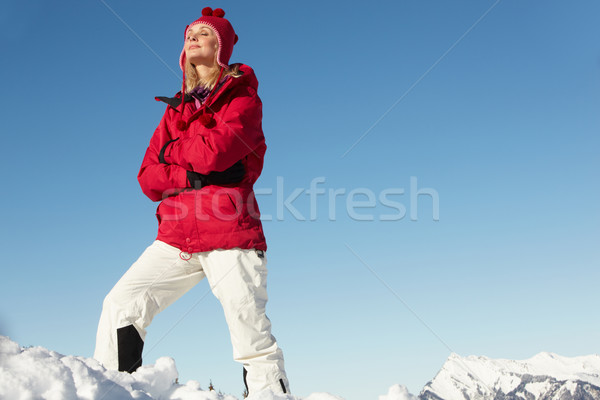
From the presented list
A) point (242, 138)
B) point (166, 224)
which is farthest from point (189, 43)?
point (166, 224)

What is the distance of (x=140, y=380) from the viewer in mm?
2656

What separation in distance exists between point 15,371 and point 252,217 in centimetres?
217

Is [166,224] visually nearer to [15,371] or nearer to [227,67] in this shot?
[227,67]

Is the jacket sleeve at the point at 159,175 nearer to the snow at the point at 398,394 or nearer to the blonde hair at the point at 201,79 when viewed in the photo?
the blonde hair at the point at 201,79

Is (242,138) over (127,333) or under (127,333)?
over

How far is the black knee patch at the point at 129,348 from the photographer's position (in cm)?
362

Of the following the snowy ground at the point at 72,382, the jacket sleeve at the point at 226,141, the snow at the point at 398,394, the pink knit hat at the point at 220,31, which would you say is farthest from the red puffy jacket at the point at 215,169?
the snow at the point at 398,394

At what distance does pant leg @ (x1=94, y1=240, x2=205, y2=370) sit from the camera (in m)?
3.65

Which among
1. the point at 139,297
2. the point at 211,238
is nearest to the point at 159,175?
the point at 211,238

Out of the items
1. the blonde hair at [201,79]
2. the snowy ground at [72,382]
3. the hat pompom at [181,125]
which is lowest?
the snowy ground at [72,382]

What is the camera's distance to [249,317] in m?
3.66

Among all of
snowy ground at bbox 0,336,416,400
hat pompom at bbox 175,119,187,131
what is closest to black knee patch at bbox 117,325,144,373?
snowy ground at bbox 0,336,416,400

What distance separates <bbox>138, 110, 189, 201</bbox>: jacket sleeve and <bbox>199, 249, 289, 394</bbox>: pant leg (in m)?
0.65

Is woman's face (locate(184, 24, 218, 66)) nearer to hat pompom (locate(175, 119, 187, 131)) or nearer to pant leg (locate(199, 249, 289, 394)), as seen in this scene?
hat pompom (locate(175, 119, 187, 131))
